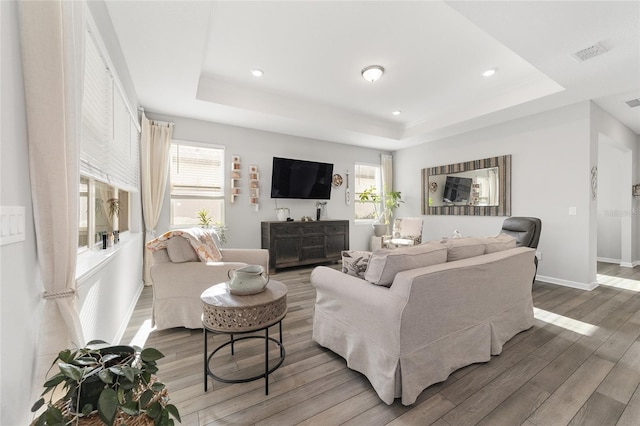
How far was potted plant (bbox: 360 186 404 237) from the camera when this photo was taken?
6383mm

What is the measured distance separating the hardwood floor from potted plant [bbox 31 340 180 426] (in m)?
0.81

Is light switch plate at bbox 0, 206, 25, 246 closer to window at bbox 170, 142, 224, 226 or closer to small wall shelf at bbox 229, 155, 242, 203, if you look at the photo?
window at bbox 170, 142, 224, 226

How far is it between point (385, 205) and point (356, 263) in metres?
4.90

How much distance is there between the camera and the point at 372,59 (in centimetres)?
321

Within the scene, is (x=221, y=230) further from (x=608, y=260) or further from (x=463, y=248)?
(x=608, y=260)

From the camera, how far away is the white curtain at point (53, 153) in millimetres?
1006

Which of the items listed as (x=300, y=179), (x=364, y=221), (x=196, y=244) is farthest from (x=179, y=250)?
(x=364, y=221)

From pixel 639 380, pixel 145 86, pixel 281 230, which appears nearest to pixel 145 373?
pixel 639 380

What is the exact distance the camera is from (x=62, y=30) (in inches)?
42.2

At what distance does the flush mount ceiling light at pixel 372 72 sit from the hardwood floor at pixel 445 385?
297cm

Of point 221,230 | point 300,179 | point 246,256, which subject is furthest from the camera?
point 300,179

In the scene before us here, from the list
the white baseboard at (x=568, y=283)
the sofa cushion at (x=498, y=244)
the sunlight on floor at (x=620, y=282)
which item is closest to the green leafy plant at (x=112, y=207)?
the sofa cushion at (x=498, y=244)

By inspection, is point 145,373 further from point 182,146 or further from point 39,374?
point 182,146

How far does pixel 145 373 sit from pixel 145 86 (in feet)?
11.8
